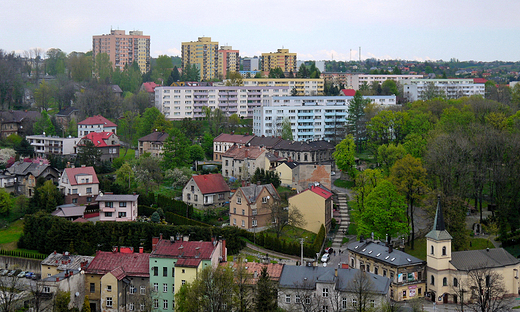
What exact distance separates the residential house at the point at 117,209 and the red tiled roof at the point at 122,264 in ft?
53.9

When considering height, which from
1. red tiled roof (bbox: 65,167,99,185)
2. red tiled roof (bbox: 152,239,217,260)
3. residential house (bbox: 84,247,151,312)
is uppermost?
red tiled roof (bbox: 65,167,99,185)

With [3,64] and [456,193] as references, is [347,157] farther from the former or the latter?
[3,64]

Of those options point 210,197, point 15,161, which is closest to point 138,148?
point 15,161

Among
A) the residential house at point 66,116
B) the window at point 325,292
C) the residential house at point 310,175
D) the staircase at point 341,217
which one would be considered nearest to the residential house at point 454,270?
the window at point 325,292

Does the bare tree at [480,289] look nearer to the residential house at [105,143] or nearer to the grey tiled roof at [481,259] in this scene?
the grey tiled roof at [481,259]

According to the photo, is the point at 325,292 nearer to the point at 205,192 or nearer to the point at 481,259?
the point at 481,259

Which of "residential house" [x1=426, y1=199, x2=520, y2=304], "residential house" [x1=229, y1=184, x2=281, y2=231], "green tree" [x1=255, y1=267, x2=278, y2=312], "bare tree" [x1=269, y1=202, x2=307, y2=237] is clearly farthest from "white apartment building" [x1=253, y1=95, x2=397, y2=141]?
"green tree" [x1=255, y1=267, x2=278, y2=312]

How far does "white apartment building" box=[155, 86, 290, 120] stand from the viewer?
132500 mm

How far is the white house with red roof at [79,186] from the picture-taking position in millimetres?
76812

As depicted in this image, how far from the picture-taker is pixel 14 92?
132m

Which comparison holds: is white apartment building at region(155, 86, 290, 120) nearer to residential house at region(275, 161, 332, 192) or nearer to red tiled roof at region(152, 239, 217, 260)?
residential house at region(275, 161, 332, 192)

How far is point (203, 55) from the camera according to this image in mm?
192125

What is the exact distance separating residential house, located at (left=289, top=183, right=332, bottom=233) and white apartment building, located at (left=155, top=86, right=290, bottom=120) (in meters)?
64.6

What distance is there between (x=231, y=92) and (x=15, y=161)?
55511 millimetres
